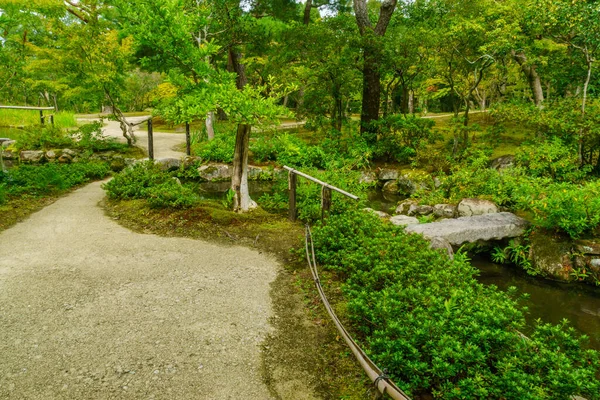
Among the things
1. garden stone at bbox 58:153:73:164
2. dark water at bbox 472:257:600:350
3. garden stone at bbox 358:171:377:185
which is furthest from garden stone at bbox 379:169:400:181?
garden stone at bbox 58:153:73:164

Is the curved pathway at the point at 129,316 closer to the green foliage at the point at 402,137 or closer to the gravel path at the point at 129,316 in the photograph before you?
the gravel path at the point at 129,316

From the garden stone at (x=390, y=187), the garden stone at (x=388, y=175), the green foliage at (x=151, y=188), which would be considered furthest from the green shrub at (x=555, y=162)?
the green foliage at (x=151, y=188)

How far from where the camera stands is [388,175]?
41.6 ft

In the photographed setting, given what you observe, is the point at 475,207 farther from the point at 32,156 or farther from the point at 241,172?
the point at 32,156

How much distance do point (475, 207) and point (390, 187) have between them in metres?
4.11

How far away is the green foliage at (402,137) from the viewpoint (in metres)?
13.1

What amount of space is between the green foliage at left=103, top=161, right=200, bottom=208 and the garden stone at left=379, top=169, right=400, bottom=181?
679 cm

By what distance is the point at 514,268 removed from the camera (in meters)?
6.89

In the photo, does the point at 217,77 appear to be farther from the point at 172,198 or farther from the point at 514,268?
the point at 514,268

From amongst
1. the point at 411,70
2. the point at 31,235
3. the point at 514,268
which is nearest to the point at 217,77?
the point at 31,235

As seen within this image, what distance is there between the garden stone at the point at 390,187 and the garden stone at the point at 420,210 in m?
2.83

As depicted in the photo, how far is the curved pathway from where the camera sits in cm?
287

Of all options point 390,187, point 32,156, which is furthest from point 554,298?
point 32,156

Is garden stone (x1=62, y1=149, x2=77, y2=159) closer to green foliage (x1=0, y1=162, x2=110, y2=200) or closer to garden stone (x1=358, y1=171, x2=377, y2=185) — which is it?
green foliage (x1=0, y1=162, x2=110, y2=200)
